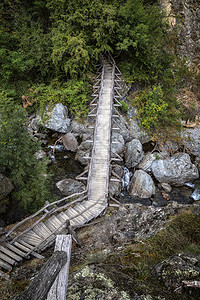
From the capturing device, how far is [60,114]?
44.5ft

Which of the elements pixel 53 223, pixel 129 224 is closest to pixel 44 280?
pixel 53 223

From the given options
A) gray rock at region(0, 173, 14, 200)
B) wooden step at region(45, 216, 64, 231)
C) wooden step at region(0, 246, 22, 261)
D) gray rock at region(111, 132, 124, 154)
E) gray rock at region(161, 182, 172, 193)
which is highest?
gray rock at region(111, 132, 124, 154)

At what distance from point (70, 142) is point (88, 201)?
202 inches

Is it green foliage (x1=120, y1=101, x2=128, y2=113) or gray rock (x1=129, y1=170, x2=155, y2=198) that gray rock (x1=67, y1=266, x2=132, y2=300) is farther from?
green foliage (x1=120, y1=101, x2=128, y2=113)

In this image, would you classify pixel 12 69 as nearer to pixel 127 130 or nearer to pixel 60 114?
pixel 60 114

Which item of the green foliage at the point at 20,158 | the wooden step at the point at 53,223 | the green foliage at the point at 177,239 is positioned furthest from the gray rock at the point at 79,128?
the green foliage at the point at 177,239

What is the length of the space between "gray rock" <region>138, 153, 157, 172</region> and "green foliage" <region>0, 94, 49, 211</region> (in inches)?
279

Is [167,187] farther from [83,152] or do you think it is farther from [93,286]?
[93,286]

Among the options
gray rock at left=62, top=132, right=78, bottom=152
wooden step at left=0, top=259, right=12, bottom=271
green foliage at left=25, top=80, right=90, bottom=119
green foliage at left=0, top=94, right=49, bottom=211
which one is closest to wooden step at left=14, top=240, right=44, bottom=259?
wooden step at left=0, top=259, right=12, bottom=271

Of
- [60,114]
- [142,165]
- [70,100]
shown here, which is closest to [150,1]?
[70,100]

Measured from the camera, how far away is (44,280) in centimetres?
243

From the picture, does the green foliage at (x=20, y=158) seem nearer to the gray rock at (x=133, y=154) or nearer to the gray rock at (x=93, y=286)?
the gray rock at (x=93, y=286)

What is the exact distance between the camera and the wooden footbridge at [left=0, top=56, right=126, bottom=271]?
21.6ft

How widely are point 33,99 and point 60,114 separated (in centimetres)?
247
